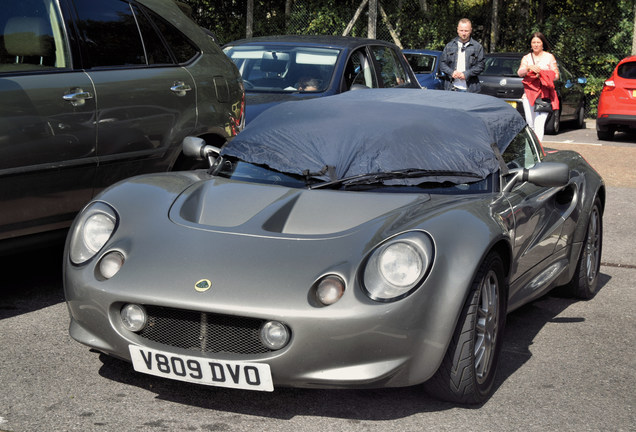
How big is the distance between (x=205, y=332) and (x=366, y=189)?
4.06 ft

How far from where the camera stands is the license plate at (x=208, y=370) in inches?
139

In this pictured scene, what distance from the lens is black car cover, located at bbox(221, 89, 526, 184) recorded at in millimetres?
4582

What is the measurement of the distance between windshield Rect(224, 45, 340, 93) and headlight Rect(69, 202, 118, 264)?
5138 millimetres

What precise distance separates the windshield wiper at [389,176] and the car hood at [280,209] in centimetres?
22

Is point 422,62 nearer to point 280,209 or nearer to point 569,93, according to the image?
point 569,93

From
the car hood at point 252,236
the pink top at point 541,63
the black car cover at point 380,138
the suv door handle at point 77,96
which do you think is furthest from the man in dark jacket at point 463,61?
the car hood at point 252,236

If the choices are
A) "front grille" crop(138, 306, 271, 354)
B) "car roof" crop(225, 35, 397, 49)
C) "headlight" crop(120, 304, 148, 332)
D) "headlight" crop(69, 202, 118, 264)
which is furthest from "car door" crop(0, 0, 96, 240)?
"car roof" crop(225, 35, 397, 49)

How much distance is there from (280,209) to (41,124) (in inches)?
71.0

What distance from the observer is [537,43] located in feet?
36.4

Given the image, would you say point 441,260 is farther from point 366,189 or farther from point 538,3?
point 538,3

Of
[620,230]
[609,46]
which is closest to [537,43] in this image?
[620,230]

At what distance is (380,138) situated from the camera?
15.5 ft

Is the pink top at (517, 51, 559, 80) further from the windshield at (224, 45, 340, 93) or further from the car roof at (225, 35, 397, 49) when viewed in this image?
the windshield at (224, 45, 340, 93)

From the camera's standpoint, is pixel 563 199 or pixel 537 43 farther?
pixel 537 43
